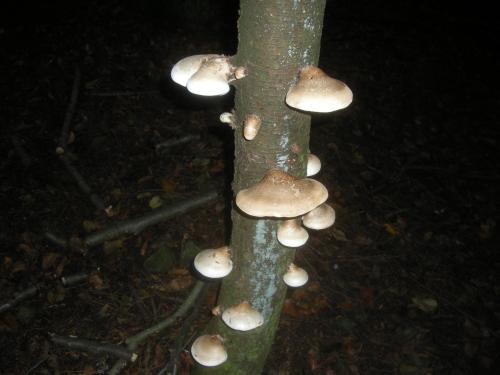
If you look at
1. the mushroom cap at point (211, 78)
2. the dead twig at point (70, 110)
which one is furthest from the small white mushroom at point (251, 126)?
the dead twig at point (70, 110)

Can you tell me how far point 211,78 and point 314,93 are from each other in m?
0.54

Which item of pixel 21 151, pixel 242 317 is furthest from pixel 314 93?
pixel 21 151

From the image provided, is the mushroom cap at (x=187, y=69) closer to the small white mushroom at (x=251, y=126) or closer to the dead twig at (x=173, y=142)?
the small white mushroom at (x=251, y=126)

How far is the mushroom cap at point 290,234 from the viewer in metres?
2.44

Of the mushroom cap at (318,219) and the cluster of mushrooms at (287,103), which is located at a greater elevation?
the cluster of mushrooms at (287,103)

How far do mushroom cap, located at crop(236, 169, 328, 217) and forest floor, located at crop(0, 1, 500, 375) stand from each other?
2253 mm

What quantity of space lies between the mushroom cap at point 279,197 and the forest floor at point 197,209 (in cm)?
225

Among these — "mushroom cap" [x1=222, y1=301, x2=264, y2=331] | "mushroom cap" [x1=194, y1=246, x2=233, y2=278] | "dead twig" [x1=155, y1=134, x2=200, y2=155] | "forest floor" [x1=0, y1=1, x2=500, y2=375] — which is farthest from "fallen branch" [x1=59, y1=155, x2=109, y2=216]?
"mushroom cap" [x1=222, y1=301, x2=264, y2=331]

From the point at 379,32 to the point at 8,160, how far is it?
1016 centimetres

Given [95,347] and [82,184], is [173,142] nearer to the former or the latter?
[82,184]

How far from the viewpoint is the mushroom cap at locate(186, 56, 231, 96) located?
200 centimetres

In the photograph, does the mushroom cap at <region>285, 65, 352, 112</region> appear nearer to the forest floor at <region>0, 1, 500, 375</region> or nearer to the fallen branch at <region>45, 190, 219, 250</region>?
the forest floor at <region>0, 1, 500, 375</region>

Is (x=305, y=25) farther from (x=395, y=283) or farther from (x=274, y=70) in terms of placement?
(x=395, y=283)

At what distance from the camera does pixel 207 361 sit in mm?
2932
